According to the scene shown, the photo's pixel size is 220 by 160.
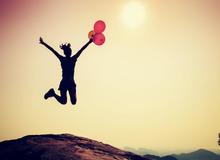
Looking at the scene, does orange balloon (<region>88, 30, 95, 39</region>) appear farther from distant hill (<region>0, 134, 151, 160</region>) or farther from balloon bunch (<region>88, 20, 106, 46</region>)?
distant hill (<region>0, 134, 151, 160</region>)

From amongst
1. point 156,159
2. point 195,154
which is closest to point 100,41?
point 156,159

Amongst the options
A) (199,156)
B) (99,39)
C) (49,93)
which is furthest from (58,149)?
(199,156)

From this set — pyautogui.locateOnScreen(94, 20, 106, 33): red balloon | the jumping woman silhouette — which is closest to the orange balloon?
pyautogui.locateOnScreen(94, 20, 106, 33): red balloon

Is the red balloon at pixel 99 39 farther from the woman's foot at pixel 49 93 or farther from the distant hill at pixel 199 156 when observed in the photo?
the distant hill at pixel 199 156

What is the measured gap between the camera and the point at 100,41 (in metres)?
12.6

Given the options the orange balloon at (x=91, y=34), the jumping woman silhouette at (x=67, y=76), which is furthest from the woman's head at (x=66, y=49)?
the orange balloon at (x=91, y=34)

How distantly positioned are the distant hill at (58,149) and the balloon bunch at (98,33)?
16.0 feet

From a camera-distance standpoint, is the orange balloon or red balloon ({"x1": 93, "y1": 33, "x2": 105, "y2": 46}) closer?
red balloon ({"x1": 93, "y1": 33, "x2": 105, "y2": 46})

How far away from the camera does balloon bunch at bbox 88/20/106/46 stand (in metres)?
12.6

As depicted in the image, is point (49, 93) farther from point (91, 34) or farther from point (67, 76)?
point (91, 34)

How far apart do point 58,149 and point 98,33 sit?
540 centimetres

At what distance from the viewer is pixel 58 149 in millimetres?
12742

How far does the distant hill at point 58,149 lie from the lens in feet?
40.1

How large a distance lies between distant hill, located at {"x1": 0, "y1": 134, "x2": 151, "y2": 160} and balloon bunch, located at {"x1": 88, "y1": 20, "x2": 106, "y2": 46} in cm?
488
